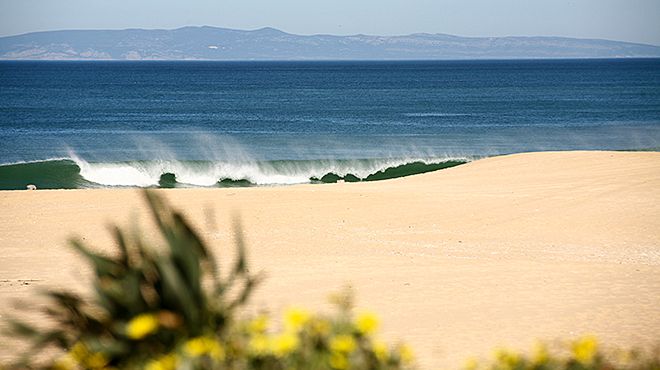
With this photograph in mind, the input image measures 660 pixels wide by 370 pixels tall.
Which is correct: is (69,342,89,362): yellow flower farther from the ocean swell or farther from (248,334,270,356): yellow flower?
the ocean swell

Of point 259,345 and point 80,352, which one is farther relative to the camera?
point 80,352

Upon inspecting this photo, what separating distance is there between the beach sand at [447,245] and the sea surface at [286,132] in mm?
9031

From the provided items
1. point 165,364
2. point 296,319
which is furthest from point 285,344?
point 165,364

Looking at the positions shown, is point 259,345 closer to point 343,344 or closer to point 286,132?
point 343,344

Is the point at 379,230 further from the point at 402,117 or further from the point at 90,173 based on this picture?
the point at 402,117

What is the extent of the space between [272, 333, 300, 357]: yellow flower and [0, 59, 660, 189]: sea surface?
2332 centimetres

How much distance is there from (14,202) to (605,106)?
52843 mm

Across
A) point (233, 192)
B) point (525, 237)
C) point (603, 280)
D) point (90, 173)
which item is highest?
point (90, 173)

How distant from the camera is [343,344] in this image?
2.84 m

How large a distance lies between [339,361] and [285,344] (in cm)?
22

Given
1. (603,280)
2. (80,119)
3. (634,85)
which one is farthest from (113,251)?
(634,85)

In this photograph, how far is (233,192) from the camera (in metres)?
17.9

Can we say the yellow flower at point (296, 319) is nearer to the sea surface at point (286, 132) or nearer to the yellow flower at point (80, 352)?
the yellow flower at point (80, 352)

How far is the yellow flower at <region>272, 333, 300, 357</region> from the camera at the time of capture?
9.02ft
